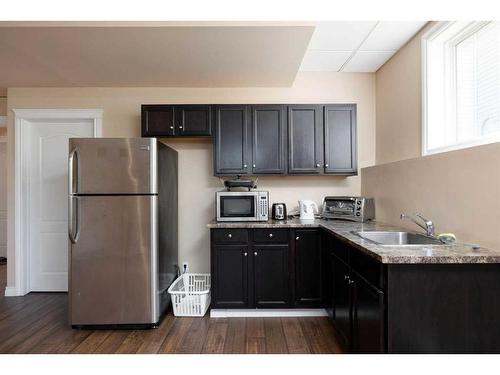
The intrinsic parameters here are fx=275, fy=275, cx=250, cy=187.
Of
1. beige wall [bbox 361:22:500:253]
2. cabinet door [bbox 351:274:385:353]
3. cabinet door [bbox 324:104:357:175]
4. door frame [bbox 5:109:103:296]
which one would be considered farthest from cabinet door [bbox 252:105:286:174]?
door frame [bbox 5:109:103:296]

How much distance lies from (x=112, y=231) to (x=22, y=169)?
1.87 metres

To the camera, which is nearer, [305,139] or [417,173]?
[417,173]

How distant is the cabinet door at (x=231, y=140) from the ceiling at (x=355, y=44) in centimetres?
96

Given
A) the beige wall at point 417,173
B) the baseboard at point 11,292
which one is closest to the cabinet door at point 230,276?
the beige wall at point 417,173

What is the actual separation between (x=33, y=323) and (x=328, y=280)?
A: 111 inches

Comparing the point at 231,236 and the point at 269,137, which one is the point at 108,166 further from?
the point at 269,137

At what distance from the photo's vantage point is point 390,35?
2.49 metres

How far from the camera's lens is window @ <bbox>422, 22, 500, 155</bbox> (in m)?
1.81

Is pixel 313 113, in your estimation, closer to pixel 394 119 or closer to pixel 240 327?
pixel 394 119

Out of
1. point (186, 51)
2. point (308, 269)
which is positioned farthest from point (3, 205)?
point (308, 269)

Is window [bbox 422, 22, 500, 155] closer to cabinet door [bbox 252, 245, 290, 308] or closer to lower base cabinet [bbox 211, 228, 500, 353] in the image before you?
lower base cabinet [bbox 211, 228, 500, 353]

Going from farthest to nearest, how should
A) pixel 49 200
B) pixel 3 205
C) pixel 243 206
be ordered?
pixel 3 205
pixel 49 200
pixel 243 206

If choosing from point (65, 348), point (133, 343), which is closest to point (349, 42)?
point (133, 343)

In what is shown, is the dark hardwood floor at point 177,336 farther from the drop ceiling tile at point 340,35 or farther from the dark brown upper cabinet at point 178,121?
the drop ceiling tile at point 340,35
